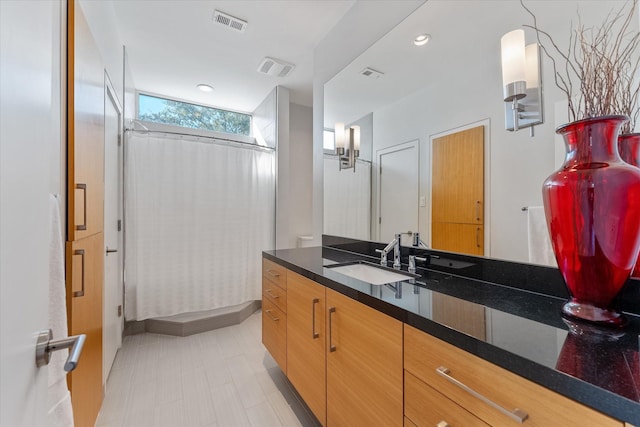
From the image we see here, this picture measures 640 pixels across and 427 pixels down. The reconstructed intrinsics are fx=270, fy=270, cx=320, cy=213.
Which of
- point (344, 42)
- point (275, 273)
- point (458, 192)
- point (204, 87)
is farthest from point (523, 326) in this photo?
point (204, 87)

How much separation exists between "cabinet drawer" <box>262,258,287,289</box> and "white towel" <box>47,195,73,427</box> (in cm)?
102

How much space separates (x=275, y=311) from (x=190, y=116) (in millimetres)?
2980

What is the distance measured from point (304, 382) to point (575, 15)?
1.99 meters

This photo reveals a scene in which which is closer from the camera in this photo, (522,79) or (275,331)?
(522,79)

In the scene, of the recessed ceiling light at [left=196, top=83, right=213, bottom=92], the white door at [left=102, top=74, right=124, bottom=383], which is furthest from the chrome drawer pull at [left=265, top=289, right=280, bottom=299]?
the recessed ceiling light at [left=196, top=83, right=213, bottom=92]

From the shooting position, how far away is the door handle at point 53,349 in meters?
0.54

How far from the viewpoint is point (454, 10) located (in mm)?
1367

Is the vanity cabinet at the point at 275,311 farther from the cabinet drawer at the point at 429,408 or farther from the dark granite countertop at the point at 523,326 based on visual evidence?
the cabinet drawer at the point at 429,408

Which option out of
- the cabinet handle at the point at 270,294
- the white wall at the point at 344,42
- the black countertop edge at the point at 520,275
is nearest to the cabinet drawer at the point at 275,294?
→ the cabinet handle at the point at 270,294

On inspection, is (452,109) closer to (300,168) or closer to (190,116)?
(300,168)

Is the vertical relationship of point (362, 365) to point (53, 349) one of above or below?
below

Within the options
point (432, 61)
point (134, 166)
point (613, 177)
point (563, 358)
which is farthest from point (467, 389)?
point (134, 166)

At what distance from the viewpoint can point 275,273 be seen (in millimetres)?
1855

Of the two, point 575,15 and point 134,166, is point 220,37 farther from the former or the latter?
point 575,15
